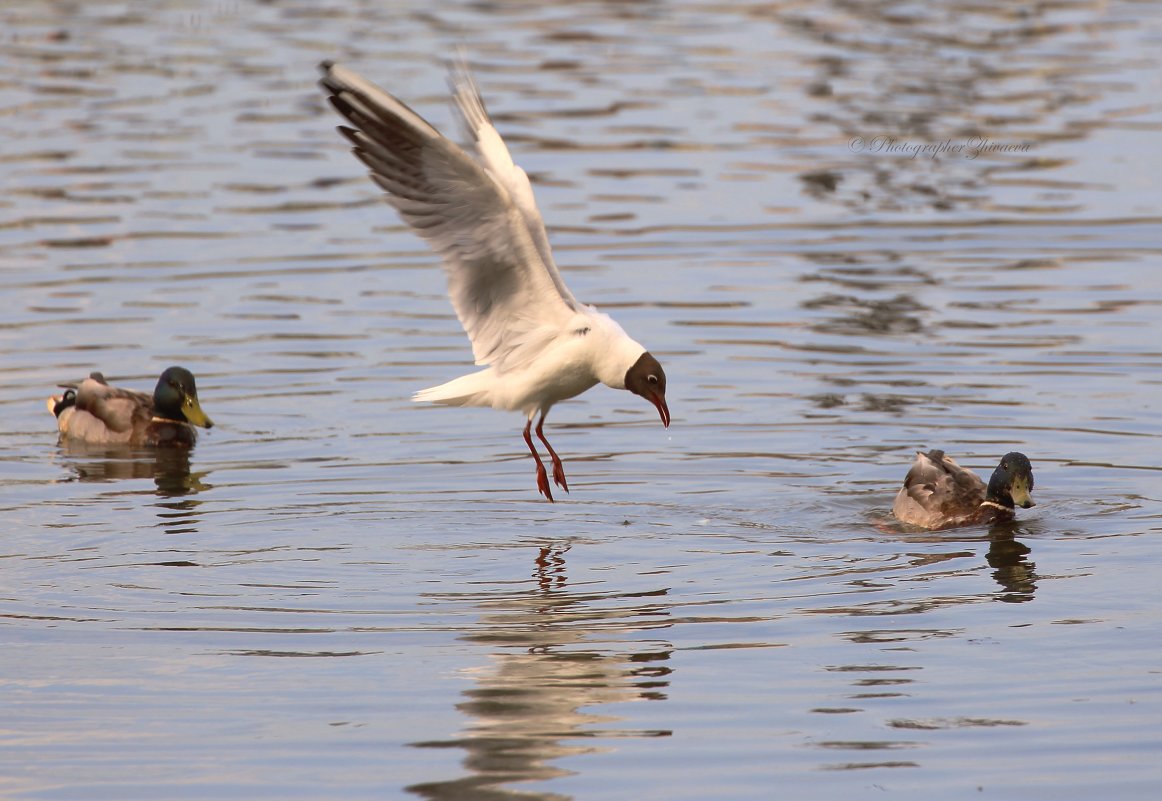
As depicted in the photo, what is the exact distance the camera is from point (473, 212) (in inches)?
426

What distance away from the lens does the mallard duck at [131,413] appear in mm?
14320

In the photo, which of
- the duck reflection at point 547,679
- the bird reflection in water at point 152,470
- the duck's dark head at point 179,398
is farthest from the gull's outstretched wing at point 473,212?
the duck's dark head at point 179,398

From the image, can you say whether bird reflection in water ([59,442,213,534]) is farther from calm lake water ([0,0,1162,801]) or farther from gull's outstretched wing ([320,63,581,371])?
gull's outstretched wing ([320,63,581,371])

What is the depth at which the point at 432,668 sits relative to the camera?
9.06 meters

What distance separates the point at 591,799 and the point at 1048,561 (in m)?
4.22

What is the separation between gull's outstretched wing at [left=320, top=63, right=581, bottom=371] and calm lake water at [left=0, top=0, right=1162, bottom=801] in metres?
1.18

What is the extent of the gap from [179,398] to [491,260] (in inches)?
154

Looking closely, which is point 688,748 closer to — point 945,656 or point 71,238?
point 945,656

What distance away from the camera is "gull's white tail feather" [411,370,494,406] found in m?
12.1

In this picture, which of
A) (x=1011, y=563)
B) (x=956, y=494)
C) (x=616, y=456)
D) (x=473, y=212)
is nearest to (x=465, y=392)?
(x=473, y=212)

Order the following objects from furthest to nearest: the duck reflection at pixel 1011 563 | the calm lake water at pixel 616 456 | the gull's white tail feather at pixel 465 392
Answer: the gull's white tail feather at pixel 465 392
the duck reflection at pixel 1011 563
the calm lake water at pixel 616 456

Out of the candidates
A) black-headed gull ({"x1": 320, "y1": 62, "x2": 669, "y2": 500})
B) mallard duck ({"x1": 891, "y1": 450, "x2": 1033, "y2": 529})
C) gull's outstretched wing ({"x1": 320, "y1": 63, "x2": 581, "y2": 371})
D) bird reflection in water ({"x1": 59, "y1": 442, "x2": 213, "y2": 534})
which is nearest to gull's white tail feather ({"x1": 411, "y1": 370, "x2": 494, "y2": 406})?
black-headed gull ({"x1": 320, "y1": 62, "x2": 669, "y2": 500})

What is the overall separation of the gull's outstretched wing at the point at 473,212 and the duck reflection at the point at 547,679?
5.56ft

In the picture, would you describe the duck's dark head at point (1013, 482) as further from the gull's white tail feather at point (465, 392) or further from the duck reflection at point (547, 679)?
the gull's white tail feather at point (465, 392)
